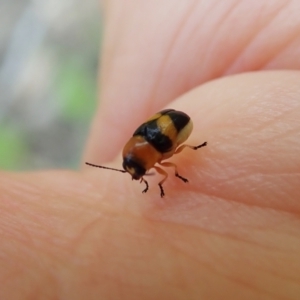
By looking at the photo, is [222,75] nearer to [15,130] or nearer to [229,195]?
[229,195]

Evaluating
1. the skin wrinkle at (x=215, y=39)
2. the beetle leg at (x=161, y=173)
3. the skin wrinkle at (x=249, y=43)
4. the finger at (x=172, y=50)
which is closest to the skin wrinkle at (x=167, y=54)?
the finger at (x=172, y=50)

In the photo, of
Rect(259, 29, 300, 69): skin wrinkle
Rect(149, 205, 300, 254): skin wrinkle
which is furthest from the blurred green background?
Rect(149, 205, 300, 254): skin wrinkle

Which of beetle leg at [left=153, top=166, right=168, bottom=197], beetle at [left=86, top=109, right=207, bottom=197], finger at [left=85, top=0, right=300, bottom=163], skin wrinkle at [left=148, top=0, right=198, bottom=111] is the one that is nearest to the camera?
beetle leg at [left=153, top=166, right=168, bottom=197]

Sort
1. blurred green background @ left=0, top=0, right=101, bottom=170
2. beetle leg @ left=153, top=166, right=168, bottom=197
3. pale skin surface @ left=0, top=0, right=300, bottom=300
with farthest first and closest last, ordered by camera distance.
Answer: blurred green background @ left=0, top=0, right=101, bottom=170 → beetle leg @ left=153, top=166, right=168, bottom=197 → pale skin surface @ left=0, top=0, right=300, bottom=300

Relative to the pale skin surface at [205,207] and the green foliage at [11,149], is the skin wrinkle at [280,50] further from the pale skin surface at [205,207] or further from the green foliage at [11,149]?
the green foliage at [11,149]

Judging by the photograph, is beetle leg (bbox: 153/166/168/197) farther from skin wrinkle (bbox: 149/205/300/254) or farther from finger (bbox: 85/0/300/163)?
finger (bbox: 85/0/300/163)

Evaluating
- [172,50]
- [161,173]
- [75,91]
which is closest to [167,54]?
[172,50]

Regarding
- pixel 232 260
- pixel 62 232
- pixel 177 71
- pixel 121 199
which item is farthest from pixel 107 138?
pixel 232 260
